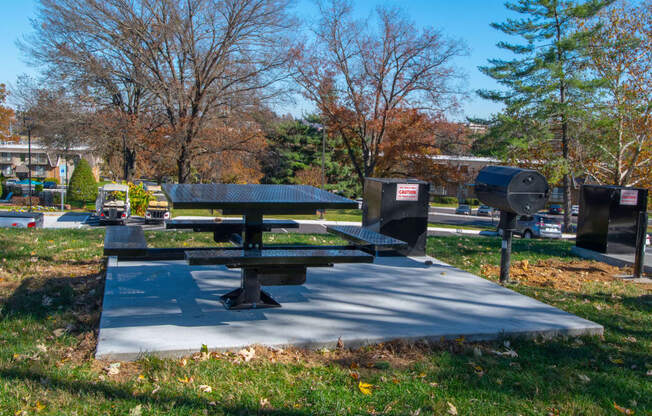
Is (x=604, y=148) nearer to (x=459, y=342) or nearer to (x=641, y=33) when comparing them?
(x=641, y=33)

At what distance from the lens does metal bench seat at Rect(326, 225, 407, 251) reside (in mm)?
5049

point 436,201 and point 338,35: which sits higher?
point 338,35

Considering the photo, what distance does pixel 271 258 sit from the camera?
14.6ft

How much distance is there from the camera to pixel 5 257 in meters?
7.47

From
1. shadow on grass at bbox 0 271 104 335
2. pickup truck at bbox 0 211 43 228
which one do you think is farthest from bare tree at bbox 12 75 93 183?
shadow on grass at bbox 0 271 104 335

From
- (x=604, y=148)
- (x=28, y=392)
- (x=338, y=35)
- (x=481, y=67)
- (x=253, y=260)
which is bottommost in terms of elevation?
(x=28, y=392)

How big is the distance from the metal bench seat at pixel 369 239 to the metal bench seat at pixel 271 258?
1.28 ft

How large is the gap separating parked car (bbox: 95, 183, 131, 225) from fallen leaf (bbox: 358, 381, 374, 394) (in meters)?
19.6

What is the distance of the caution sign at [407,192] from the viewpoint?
26.9 feet

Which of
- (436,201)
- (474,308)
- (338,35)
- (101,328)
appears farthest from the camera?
(436,201)

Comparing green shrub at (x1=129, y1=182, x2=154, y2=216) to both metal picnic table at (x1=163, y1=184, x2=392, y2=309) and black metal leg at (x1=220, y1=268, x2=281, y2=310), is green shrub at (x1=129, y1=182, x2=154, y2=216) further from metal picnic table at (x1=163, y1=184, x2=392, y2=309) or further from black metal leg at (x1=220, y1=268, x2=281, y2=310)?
black metal leg at (x1=220, y1=268, x2=281, y2=310)

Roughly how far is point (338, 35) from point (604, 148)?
16.8 meters

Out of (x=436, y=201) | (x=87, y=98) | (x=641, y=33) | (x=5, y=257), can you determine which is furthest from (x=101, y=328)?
(x=436, y=201)

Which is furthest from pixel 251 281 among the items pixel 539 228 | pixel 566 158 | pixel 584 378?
pixel 566 158
